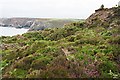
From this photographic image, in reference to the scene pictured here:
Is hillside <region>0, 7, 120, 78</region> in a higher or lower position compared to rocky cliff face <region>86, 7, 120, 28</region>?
lower

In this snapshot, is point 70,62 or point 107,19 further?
point 107,19

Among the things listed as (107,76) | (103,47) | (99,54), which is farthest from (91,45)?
(107,76)

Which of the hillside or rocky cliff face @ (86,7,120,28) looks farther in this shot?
rocky cliff face @ (86,7,120,28)

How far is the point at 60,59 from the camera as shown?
17.3 meters

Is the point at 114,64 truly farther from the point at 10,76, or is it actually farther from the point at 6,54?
the point at 6,54

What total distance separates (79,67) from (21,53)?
734 centimetres

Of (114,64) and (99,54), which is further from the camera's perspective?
(99,54)

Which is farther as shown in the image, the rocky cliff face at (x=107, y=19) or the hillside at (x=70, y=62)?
the rocky cliff face at (x=107, y=19)

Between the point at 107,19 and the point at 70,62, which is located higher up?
the point at 107,19

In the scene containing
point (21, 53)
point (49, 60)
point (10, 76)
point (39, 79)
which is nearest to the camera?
point (39, 79)

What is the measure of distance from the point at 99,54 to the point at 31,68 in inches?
174

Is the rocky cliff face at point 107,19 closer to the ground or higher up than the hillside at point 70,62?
higher up

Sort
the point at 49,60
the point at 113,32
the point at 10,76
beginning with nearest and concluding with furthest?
1. the point at 10,76
2. the point at 49,60
3. the point at 113,32

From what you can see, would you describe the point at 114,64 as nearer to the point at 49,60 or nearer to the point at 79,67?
the point at 79,67
